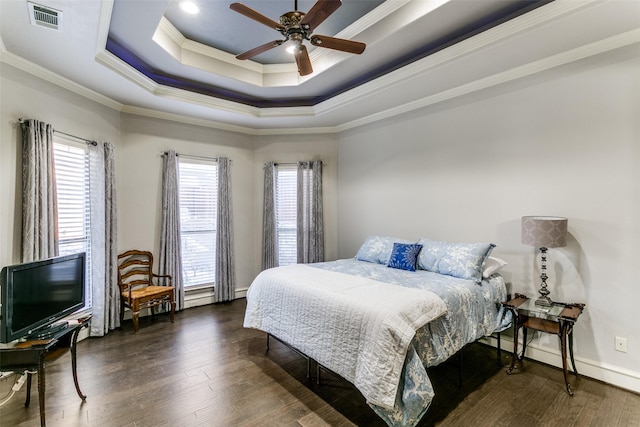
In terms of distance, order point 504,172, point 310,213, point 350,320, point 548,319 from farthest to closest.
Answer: point 310,213 → point 504,172 → point 548,319 → point 350,320

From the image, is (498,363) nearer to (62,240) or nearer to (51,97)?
(62,240)

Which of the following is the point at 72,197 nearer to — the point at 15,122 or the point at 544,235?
the point at 15,122

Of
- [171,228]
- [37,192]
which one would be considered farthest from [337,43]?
[171,228]

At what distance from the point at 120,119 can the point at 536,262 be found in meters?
5.42

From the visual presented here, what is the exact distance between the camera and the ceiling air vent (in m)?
2.18

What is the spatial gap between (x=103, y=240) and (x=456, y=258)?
13.5ft

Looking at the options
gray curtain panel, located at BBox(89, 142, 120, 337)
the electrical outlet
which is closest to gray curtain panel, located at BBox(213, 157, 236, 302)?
gray curtain panel, located at BBox(89, 142, 120, 337)

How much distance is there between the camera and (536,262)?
9.97 feet

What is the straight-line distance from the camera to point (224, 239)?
495 centimetres

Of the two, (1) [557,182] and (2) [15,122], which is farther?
(1) [557,182]

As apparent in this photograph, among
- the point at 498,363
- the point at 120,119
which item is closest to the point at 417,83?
the point at 498,363

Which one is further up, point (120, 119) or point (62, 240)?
point (120, 119)

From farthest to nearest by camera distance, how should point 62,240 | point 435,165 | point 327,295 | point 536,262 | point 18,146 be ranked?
point 435,165 < point 62,240 < point 536,262 < point 18,146 < point 327,295

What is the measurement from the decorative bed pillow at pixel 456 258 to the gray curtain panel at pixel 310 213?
209cm
